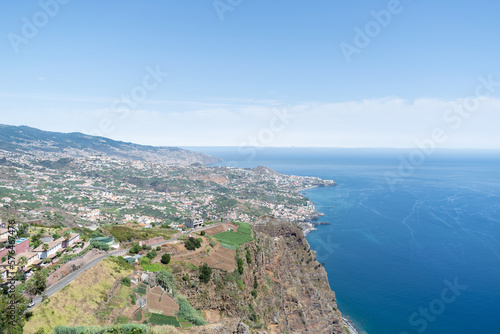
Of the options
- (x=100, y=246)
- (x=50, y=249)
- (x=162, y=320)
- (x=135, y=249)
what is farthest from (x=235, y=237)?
(x=50, y=249)

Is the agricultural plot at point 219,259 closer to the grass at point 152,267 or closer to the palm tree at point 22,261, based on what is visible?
the grass at point 152,267

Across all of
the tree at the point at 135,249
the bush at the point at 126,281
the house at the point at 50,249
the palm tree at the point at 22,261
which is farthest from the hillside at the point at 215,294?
the house at the point at 50,249

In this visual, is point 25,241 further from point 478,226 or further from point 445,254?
point 478,226

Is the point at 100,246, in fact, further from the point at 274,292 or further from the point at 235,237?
the point at 274,292

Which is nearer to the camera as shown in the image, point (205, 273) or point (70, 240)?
point (205, 273)

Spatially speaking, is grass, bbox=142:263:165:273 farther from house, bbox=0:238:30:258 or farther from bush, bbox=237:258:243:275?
house, bbox=0:238:30:258
